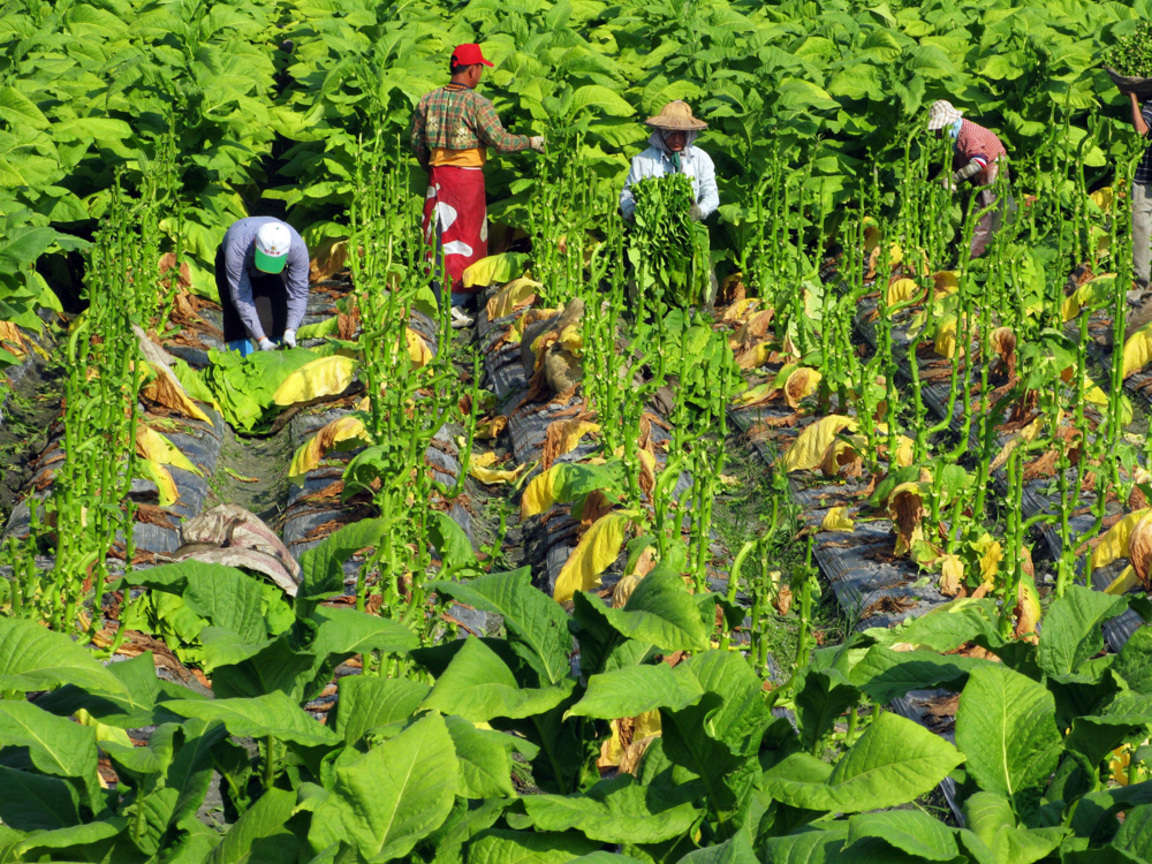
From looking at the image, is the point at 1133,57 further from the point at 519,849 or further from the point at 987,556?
the point at 519,849

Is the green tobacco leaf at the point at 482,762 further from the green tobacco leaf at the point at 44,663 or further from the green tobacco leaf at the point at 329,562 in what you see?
the green tobacco leaf at the point at 44,663

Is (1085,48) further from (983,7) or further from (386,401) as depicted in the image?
(386,401)

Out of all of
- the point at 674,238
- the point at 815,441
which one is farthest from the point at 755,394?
the point at 674,238

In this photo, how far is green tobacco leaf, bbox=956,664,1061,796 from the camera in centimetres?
203

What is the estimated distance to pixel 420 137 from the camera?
27.1 feet

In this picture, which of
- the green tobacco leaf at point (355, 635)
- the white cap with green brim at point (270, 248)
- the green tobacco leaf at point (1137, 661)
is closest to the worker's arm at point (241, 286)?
the white cap with green brim at point (270, 248)

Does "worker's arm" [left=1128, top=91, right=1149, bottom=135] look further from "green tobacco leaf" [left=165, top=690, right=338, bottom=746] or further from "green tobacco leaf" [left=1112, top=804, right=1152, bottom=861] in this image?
"green tobacco leaf" [left=165, top=690, right=338, bottom=746]

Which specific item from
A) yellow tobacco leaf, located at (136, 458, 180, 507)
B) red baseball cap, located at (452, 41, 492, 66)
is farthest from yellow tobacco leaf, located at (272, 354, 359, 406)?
red baseball cap, located at (452, 41, 492, 66)

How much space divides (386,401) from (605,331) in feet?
5.16

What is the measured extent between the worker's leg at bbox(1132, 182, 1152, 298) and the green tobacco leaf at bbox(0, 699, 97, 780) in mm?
6179

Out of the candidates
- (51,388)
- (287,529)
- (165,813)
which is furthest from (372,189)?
(165,813)

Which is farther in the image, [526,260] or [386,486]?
[526,260]

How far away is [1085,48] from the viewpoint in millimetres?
9016

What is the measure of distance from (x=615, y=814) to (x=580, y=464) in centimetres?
303
